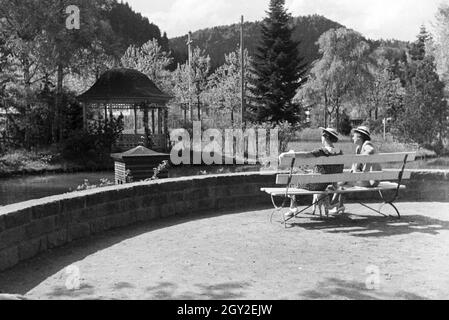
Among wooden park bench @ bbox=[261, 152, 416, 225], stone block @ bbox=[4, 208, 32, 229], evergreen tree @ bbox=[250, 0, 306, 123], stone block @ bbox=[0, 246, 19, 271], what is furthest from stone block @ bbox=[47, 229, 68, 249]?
evergreen tree @ bbox=[250, 0, 306, 123]

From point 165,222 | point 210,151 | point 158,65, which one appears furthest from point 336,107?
point 165,222

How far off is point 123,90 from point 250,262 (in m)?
25.3

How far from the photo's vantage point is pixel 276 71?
4497cm

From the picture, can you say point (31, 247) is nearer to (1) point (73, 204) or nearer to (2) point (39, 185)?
(1) point (73, 204)

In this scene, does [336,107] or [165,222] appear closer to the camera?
[165,222]

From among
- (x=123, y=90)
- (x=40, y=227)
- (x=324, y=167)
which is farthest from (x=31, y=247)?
(x=123, y=90)

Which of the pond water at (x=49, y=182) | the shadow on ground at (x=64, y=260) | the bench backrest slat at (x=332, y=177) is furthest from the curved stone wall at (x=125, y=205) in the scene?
the pond water at (x=49, y=182)

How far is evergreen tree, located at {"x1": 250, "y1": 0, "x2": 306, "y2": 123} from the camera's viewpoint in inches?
1740

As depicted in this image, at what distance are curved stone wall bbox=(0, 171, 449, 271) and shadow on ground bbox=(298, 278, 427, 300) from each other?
8.71 feet

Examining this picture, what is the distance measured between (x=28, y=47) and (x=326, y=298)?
26.5 meters

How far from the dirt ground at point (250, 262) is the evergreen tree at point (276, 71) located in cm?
3671

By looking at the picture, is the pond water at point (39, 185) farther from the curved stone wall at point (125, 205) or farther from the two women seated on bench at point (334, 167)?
the two women seated on bench at point (334, 167)
